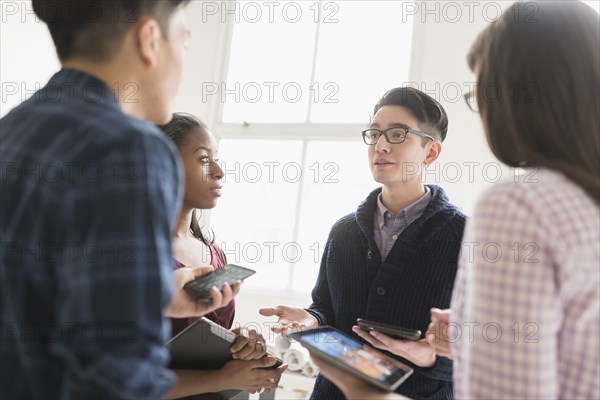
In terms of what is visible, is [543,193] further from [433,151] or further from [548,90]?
[433,151]

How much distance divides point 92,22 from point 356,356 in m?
0.77

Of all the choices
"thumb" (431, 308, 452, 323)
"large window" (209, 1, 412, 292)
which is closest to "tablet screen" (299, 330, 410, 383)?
"thumb" (431, 308, 452, 323)

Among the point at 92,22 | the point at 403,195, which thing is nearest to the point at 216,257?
the point at 403,195

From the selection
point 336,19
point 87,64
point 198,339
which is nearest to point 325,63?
point 336,19

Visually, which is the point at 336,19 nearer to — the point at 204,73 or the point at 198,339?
the point at 204,73

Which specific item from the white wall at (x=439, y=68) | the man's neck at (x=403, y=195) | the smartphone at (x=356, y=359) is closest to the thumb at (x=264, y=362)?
the smartphone at (x=356, y=359)

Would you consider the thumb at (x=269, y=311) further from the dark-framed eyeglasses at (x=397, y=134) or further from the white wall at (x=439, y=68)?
the white wall at (x=439, y=68)

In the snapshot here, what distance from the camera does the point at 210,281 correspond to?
1.06 meters

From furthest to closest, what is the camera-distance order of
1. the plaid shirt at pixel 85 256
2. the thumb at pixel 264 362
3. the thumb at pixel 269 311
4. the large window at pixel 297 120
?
the large window at pixel 297 120, the thumb at pixel 269 311, the thumb at pixel 264 362, the plaid shirt at pixel 85 256

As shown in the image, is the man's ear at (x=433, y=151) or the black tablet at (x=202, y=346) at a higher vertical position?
the man's ear at (x=433, y=151)

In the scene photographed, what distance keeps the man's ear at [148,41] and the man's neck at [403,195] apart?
1.03m

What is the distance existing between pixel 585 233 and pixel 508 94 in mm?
231

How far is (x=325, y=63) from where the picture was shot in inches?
140

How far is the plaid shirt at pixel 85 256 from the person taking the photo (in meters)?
0.56
